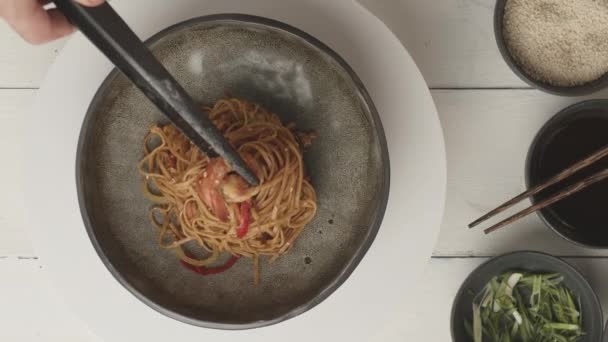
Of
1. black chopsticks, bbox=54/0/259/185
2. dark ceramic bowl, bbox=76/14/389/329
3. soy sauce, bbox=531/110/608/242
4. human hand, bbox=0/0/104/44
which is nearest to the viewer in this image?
black chopsticks, bbox=54/0/259/185

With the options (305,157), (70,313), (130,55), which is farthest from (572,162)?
(70,313)

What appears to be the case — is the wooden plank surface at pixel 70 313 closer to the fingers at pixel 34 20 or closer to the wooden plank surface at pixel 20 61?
the wooden plank surface at pixel 20 61

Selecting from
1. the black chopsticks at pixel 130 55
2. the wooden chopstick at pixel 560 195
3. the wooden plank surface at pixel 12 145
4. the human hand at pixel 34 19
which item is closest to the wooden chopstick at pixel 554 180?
the wooden chopstick at pixel 560 195

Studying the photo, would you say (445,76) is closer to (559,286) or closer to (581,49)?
(581,49)

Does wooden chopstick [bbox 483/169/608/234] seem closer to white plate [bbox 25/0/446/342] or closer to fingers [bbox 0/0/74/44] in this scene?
white plate [bbox 25/0/446/342]

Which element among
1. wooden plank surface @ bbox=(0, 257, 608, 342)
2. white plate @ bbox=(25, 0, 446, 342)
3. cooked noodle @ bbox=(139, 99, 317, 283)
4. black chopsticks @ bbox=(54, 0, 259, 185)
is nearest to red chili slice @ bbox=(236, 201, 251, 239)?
cooked noodle @ bbox=(139, 99, 317, 283)

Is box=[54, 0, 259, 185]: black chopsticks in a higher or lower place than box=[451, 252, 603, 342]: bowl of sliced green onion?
lower
